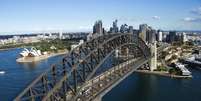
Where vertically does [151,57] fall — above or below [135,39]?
below

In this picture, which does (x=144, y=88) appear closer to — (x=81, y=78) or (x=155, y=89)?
(x=155, y=89)

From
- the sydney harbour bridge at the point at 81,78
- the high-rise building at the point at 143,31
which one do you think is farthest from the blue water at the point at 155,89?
the high-rise building at the point at 143,31

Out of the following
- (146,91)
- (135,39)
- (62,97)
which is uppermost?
(135,39)

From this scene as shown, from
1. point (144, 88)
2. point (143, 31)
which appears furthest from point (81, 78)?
point (143, 31)

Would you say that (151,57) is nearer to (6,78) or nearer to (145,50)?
(145,50)

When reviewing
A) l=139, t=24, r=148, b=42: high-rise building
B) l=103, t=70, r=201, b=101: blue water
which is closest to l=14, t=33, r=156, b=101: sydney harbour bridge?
l=103, t=70, r=201, b=101: blue water

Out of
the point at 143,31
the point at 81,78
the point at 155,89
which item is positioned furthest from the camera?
the point at 143,31

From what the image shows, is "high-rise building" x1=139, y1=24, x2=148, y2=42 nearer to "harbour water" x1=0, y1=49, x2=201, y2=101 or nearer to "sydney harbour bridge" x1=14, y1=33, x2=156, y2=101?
"harbour water" x1=0, y1=49, x2=201, y2=101

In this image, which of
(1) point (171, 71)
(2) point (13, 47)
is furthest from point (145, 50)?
(2) point (13, 47)
